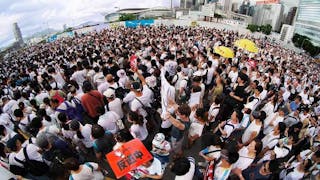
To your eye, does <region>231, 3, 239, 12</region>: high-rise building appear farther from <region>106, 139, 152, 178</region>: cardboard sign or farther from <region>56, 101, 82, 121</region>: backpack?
<region>106, 139, 152, 178</region>: cardboard sign

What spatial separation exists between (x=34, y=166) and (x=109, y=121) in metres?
1.34

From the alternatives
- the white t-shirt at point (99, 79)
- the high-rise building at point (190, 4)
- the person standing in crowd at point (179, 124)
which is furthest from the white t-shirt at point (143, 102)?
the high-rise building at point (190, 4)

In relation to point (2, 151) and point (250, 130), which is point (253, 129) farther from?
point (2, 151)

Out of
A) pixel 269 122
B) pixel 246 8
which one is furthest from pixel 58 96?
pixel 246 8

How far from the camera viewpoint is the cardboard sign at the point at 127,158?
2.44 metres

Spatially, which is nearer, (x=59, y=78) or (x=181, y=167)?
(x=181, y=167)

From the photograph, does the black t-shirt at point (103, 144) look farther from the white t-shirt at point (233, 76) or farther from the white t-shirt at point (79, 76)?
the white t-shirt at point (233, 76)

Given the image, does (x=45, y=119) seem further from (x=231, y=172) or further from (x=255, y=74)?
(x=255, y=74)

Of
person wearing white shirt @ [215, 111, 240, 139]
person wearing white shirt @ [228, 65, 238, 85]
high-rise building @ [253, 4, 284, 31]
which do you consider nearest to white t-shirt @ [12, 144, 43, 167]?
person wearing white shirt @ [215, 111, 240, 139]

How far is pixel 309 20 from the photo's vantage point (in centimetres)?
5453

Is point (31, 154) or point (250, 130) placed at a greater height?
point (31, 154)

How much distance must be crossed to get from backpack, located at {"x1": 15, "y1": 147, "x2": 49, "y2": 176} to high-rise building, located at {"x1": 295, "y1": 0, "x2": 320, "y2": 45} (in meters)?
61.2

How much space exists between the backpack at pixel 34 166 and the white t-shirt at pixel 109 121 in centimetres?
110

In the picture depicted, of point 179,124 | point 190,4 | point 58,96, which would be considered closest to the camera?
point 179,124
